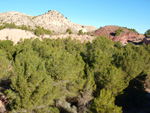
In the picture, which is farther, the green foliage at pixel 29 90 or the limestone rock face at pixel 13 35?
the limestone rock face at pixel 13 35

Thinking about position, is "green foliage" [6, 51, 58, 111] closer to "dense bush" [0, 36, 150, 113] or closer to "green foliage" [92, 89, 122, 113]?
"dense bush" [0, 36, 150, 113]

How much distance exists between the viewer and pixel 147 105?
22516mm

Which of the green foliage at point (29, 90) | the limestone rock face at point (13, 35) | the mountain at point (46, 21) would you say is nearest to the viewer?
the green foliage at point (29, 90)

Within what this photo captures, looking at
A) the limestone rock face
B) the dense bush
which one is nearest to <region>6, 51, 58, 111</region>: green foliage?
the dense bush

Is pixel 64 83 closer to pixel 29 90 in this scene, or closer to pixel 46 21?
pixel 29 90

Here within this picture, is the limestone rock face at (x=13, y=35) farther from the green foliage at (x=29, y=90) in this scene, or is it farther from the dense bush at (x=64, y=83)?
the green foliage at (x=29, y=90)

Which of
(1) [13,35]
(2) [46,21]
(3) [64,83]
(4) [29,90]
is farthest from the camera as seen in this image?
(2) [46,21]

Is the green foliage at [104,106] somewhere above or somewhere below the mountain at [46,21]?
below

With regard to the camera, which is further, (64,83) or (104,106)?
(64,83)

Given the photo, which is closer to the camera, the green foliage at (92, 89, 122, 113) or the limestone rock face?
the green foliage at (92, 89, 122, 113)

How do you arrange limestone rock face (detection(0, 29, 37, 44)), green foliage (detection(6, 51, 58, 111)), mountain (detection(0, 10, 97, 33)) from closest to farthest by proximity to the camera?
1. green foliage (detection(6, 51, 58, 111))
2. limestone rock face (detection(0, 29, 37, 44))
3. mountain (detection(0, 10, 97, 33))

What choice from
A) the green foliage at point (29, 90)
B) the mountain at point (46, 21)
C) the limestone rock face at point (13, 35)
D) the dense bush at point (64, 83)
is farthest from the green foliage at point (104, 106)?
the mountain at point (46, 21)

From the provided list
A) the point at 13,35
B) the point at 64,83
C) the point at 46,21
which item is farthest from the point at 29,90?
the point at 46,21

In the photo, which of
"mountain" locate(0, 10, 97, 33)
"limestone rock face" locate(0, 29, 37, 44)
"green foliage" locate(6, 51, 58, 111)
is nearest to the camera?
"green foliage" locate(6, 51, 58, 111)
